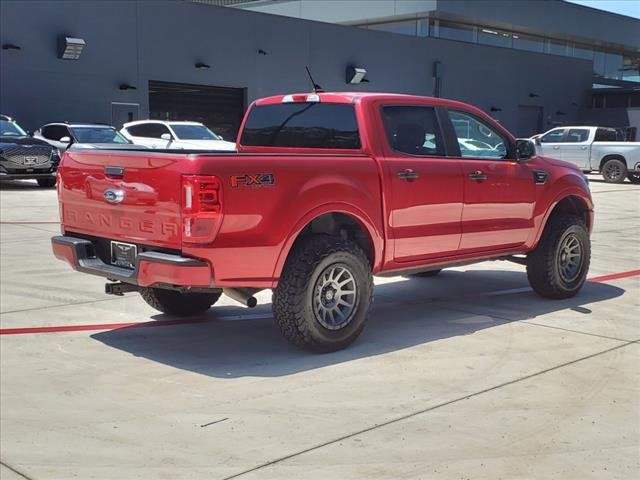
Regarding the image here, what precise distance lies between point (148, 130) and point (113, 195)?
58.3 feet

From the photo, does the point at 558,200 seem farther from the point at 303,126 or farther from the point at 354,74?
the point at 354,74

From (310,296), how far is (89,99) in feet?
76.1

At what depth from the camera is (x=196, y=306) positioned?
22.6 ft

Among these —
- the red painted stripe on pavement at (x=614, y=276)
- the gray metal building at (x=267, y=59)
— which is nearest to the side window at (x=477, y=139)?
the red painted stripe on pavement at (x=614, y=276)

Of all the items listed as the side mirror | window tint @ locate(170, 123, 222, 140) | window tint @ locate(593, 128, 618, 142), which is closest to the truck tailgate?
the side mirror

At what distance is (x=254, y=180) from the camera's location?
5109 millimetres

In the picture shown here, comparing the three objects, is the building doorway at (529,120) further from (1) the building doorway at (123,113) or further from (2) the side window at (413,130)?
(2) the side window at (413,130)

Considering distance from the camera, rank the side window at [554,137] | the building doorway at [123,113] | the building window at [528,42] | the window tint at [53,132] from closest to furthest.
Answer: the window tint at [53,132]
the side window at [554,137]
the building doorway at [123,113]
the building window at [528,42]

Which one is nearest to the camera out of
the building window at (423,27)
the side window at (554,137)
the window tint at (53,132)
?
the window tint at (53,132)

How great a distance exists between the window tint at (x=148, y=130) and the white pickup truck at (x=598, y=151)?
38.8 ft

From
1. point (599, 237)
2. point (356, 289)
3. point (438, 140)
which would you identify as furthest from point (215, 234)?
point (599, 237)

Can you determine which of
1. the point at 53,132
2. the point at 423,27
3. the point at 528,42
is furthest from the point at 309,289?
the point at 528,42

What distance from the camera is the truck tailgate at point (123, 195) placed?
5074 mm

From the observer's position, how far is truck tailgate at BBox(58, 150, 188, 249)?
507cm
